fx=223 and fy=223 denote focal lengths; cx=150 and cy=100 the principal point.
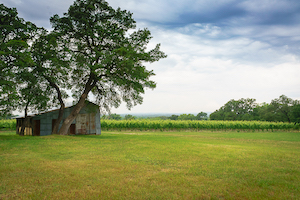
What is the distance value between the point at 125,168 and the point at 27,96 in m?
17.8

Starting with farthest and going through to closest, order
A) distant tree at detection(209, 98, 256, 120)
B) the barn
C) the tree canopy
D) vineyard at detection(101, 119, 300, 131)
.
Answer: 1. distant tree at detection(209, 98, 256, 120)
2. vineyard at detection(101, 119, 300, 131)
3. the barn
4. the tree canopy

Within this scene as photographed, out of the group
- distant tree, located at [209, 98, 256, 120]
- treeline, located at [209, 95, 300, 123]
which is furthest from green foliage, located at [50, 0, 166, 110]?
distant tree, located at [209, 98, 256, 120]

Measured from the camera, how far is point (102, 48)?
75.4 ft

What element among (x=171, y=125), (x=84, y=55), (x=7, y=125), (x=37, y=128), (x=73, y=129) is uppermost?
(x=84, y=55)

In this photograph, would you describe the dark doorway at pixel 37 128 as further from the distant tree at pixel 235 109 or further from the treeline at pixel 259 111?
the distant tree at pixel 235 109

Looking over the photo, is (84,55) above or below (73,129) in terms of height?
above

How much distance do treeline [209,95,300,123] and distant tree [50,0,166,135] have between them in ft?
167

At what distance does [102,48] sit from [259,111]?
258ft

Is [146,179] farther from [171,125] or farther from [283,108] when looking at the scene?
[283,108]

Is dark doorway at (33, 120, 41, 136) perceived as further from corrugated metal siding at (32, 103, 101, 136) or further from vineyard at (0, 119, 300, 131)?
vineyard at (0, 119, 300, 131)

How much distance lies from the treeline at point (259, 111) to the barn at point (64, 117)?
172ft

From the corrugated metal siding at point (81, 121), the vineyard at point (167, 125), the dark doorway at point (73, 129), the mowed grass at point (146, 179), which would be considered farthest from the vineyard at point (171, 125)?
the mowed grass at point (146, 179)

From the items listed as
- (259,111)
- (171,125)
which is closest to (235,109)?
(259,111)

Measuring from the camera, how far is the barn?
25.9 m
